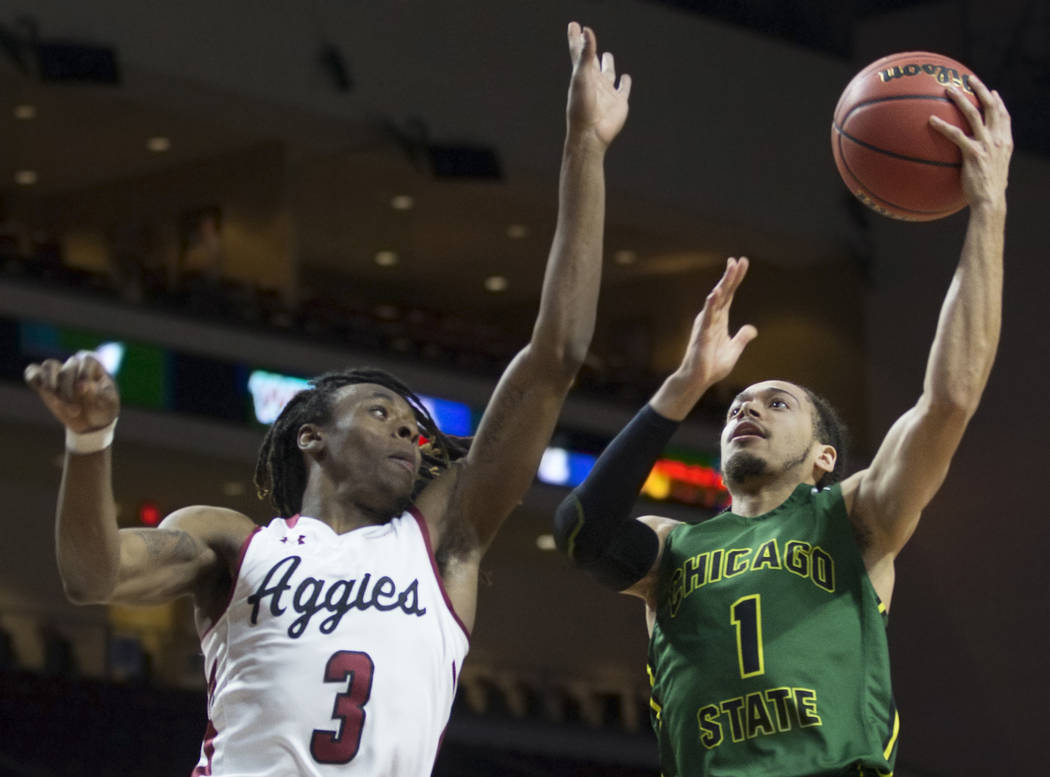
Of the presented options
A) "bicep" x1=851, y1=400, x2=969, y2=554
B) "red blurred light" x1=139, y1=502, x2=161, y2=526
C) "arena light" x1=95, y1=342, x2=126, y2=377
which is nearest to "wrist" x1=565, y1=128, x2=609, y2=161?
"bicep" x1=851, y1=400, x2=969, y2=554

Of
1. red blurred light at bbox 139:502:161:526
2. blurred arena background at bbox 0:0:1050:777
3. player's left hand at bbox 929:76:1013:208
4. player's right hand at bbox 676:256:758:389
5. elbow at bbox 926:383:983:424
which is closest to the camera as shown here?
elbow at bbox 926:383:983:424

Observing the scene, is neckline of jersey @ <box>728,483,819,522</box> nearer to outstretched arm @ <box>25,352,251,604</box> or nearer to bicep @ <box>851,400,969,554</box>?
bicep @ <box>851,400,969,554</box>

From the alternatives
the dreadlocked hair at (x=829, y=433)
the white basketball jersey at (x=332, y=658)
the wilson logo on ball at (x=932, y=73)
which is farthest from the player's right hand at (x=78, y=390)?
the wilson logo on ball at (x=932, y=73)

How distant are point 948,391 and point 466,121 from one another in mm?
14905

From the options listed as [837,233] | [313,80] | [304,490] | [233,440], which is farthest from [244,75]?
[304,490]

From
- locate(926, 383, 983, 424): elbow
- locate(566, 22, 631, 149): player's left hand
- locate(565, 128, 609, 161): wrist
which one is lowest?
locate(926, 383, 983, 424): elbow

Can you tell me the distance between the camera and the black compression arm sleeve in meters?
3.98

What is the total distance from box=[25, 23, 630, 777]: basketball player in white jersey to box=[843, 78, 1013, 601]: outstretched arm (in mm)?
833

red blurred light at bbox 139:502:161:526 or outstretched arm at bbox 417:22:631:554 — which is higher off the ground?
red blurred light at bbox 139:502:161:526

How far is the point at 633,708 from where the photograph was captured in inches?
699

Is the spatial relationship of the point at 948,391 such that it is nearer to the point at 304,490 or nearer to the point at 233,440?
the point at 304,490

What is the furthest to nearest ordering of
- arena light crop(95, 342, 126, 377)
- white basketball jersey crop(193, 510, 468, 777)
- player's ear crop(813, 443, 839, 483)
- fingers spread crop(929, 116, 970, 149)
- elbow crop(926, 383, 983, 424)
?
1. arena light crop(95, 342, 126, 377)
2. player's ear crop(813, 443, 839, 483)
3. fingers spread crop(929, 116, 970, 149)
4. elbow crop(926, 383, 983, 424)
5. white basketball jersey crop(193, 510, 468, 777)

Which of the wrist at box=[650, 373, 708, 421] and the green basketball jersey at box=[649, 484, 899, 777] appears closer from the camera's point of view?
the green basketball jersey at box=[649, 484, 899, 777]

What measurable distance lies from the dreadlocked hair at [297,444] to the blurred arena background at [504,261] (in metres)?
10.3
